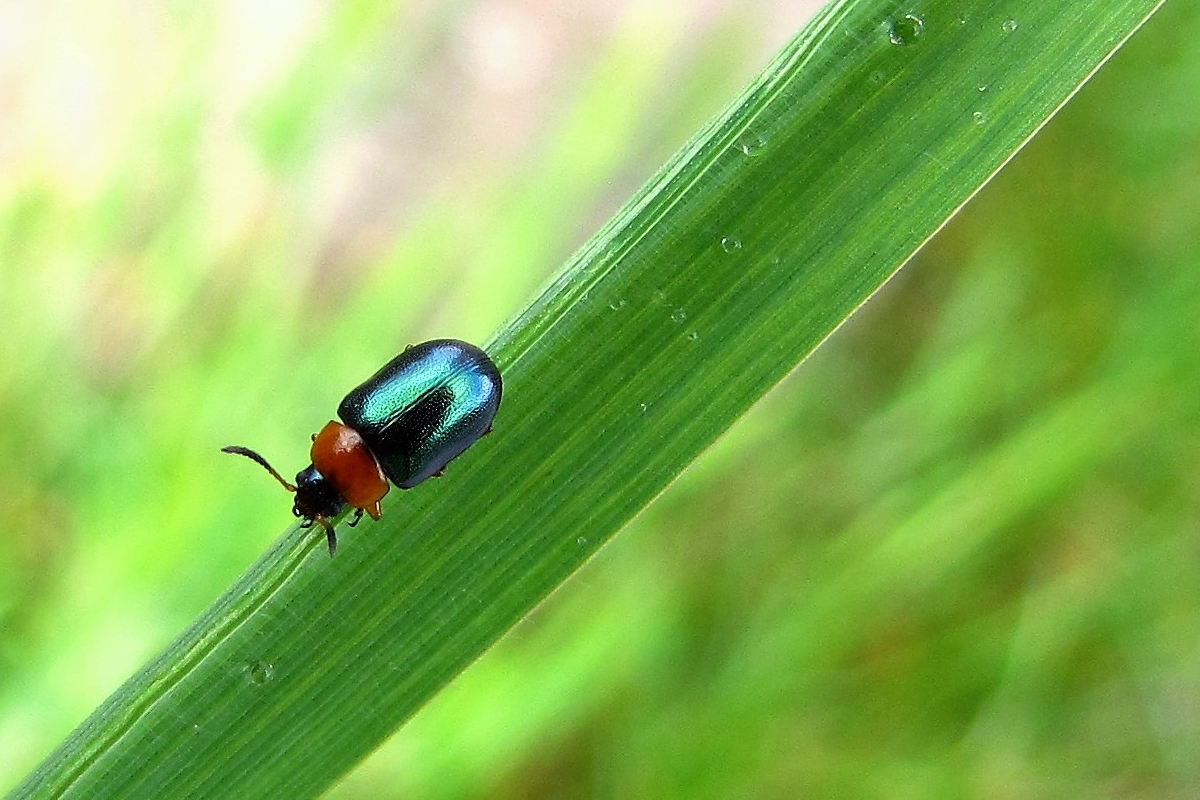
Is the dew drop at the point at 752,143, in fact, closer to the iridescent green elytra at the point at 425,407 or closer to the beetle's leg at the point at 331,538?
the iridescent green elytra at the point at 425,407

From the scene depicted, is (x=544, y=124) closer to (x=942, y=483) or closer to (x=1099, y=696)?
(x=942, y=483)

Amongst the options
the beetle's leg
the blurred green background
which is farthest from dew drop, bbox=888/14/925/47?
the blurred green background

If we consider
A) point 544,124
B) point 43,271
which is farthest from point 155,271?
point 544,124

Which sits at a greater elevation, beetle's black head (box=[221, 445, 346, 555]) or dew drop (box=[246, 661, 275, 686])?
beetle's black head (box=[221, 445, 346, 555])

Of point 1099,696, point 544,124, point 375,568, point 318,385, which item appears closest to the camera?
point 375,568

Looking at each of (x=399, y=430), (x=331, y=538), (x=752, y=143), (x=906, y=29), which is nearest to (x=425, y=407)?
(x=399, y=430)

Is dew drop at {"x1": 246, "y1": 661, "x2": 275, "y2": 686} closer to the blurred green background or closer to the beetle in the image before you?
the beetle
